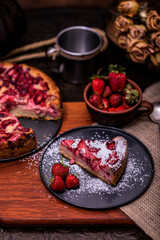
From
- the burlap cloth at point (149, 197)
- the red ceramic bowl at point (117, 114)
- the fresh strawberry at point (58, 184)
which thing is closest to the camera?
the burlap cloth at point (149, 197)

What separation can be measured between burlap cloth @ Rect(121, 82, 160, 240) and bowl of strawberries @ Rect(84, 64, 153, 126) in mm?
95

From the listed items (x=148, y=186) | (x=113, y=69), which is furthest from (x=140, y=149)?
(x=113, y=69)

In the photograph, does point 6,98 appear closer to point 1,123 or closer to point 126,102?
Answer: point 1,123

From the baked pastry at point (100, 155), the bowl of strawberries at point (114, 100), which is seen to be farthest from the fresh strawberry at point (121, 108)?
the baked pastry at point (100, 155)

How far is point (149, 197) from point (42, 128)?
3.39ft

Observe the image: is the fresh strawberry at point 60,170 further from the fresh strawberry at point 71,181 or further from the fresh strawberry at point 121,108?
the fresh strawberry at point 121,108

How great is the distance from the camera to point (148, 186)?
2084mm

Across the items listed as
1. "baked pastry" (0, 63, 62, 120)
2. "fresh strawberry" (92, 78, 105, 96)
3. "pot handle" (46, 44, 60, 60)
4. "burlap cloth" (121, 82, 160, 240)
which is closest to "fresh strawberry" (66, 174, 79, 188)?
"burlap cloth" (121, 82, 160, 240)

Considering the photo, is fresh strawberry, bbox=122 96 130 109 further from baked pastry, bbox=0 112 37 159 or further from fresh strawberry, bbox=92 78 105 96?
baked pastry, bbox=0 112 37 159

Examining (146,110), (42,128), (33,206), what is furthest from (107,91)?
(33,206)

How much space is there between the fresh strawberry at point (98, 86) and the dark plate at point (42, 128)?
1.33ft

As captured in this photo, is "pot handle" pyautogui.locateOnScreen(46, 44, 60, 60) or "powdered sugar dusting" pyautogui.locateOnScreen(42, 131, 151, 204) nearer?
"powdered sugar dusting" pyautogui.locateOnScreen(42, 131, 151, 204)

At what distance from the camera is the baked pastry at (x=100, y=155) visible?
6.85 ft

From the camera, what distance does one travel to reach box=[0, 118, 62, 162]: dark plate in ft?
7.95
